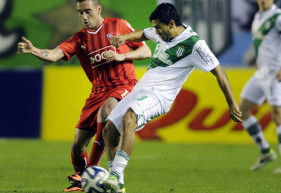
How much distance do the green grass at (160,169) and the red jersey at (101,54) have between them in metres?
1.13

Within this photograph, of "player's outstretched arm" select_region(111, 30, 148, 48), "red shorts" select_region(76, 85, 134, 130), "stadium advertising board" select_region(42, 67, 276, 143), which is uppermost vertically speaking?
"player's outstretched arm" select_region(111, 30, 148, 48)

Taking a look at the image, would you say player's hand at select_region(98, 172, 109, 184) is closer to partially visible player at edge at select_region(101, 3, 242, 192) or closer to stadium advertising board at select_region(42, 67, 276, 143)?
partially visible player at edge at select_region(101, 3, 242, 192)

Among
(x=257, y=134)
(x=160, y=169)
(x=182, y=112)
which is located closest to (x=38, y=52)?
(x=160, y=169)

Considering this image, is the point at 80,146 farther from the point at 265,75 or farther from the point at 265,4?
the point at 265,4

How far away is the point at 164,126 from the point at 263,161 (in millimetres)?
4582

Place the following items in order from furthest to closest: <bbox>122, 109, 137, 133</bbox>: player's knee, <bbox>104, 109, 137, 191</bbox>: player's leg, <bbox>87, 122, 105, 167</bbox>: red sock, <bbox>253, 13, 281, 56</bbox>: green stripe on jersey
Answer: <bbox>253, 13, 281, 56</bbox>: green stripe on jersey < <bbox>87, 122, 105, 167</bbox>: red sock < <bbox>122, 109, 137, 133</bbox>: player's knee < <bbox>104, 109, 137, 191</bbox>: player's leg

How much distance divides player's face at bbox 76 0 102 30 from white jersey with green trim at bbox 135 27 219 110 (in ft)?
2.99

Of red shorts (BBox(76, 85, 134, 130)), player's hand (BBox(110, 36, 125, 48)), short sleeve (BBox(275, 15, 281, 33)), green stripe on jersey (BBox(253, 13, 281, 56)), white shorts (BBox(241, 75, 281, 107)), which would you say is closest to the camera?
player's hand (BBox(110, 36, 125, 48))

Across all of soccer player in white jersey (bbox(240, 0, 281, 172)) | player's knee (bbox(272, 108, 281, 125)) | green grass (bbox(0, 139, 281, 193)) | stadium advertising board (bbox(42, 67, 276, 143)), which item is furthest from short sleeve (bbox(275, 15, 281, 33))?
stadium advertising board (bbox(42, 67, 276, 143))

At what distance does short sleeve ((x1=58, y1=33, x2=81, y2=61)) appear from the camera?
7.91 m

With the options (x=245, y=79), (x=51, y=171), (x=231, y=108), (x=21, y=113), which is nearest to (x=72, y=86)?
(x=21, y=113)

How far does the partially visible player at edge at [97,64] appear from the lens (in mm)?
7797

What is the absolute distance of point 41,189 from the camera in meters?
7.81

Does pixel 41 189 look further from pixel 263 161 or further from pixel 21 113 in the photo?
pixel 21 113
